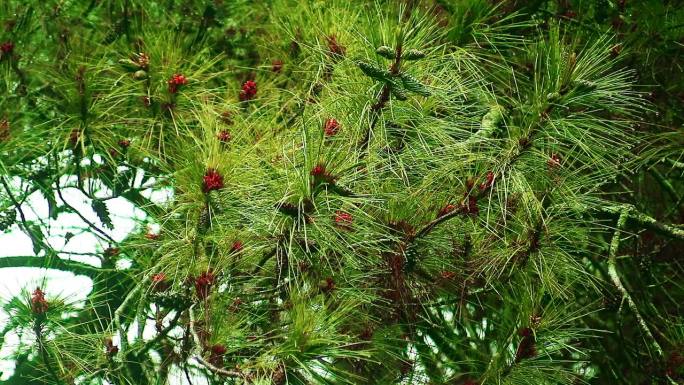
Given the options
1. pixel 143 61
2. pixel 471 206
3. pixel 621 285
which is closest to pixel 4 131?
pixel 143 61

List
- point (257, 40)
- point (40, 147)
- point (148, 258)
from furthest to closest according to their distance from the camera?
1. point (257, 40)
2. point (40, 147)
3. point (148, 258)

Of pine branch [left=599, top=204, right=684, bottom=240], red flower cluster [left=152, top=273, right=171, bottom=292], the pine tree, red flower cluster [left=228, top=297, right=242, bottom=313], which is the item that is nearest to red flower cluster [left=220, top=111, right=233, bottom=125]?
the pine tree

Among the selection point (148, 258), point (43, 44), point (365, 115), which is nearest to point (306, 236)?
point (365, 115)

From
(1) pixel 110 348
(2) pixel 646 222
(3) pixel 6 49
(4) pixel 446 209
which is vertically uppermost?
(3) pixel 6 49

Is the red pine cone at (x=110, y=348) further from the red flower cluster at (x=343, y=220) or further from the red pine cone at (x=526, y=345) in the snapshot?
the red pine cone at (x=526, y=345)

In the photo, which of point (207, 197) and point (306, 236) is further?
Result: point (207, 197)

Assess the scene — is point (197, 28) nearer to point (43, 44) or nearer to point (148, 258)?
point (43, 44)

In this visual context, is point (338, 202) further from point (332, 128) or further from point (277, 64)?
point (277, 64)

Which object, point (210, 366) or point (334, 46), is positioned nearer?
point (210, 366)
